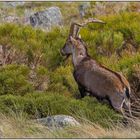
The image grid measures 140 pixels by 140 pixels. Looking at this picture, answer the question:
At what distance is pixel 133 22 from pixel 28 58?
3406mm

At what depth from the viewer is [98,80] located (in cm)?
1094

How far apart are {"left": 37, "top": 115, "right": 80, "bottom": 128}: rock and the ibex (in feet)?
4.19

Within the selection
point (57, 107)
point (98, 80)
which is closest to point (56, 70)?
point (98, 80)

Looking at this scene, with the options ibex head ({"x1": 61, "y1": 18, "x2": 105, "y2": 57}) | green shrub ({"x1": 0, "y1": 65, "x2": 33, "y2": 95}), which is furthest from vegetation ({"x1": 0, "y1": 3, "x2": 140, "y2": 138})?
ibex head ({"x1": 61, "y1": 18, "x2": 105, "y2": 57})

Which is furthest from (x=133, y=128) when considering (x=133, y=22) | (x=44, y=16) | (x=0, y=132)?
(x=44, y=16)

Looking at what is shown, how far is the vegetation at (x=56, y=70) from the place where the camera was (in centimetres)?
1032

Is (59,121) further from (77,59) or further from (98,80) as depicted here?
(77,59)

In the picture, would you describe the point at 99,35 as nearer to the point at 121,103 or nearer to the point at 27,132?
the point at 121,103

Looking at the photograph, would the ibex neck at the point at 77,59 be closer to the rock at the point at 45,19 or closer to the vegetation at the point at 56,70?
the vegetation at the point at 56,70

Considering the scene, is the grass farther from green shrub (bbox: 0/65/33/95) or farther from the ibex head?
the ibex head

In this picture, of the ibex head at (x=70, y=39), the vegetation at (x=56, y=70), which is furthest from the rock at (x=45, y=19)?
the ibex head at (x=70, y=39)

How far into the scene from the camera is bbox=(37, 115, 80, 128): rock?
9258 mm

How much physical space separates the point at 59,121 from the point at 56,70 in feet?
12.4

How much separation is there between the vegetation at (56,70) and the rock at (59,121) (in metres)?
0.20
